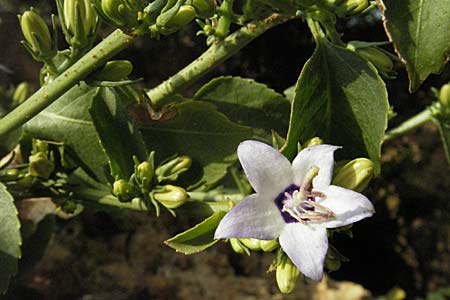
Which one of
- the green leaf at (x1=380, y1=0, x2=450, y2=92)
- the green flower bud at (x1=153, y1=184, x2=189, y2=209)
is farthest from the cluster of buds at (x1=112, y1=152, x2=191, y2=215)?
the green leaf at (x1=380, y1=0, x2=450, y2=92)

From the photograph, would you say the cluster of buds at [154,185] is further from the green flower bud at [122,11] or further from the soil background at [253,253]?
the soil background at [253,253]

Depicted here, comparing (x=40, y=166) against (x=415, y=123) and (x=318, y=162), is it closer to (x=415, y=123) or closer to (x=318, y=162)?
(x=318, y=162)

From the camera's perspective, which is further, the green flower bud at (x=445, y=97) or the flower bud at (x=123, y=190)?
the green flower bud at (x=445, y=97)

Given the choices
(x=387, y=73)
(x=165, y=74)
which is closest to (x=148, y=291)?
(x=165, y=74)

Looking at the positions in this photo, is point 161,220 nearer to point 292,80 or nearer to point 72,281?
point 72,281

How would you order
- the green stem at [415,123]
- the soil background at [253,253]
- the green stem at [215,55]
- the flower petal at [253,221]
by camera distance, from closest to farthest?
the flower petal at [253,221], the green stem at [215,55], the green stem at [415,123], the soil background at [253,253]

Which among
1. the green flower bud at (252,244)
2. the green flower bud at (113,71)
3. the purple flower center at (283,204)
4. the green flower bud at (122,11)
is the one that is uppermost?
the green flower bud at (122,11)

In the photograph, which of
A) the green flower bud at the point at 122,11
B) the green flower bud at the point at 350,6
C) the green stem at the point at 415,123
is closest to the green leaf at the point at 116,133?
the green flower bud at the point at 122,11

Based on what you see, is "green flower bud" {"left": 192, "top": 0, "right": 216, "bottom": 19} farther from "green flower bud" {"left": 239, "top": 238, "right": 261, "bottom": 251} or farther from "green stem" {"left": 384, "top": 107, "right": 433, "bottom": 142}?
"green stem" {"left": 384, "top": 107, "right": 433, "bottom": 142}
